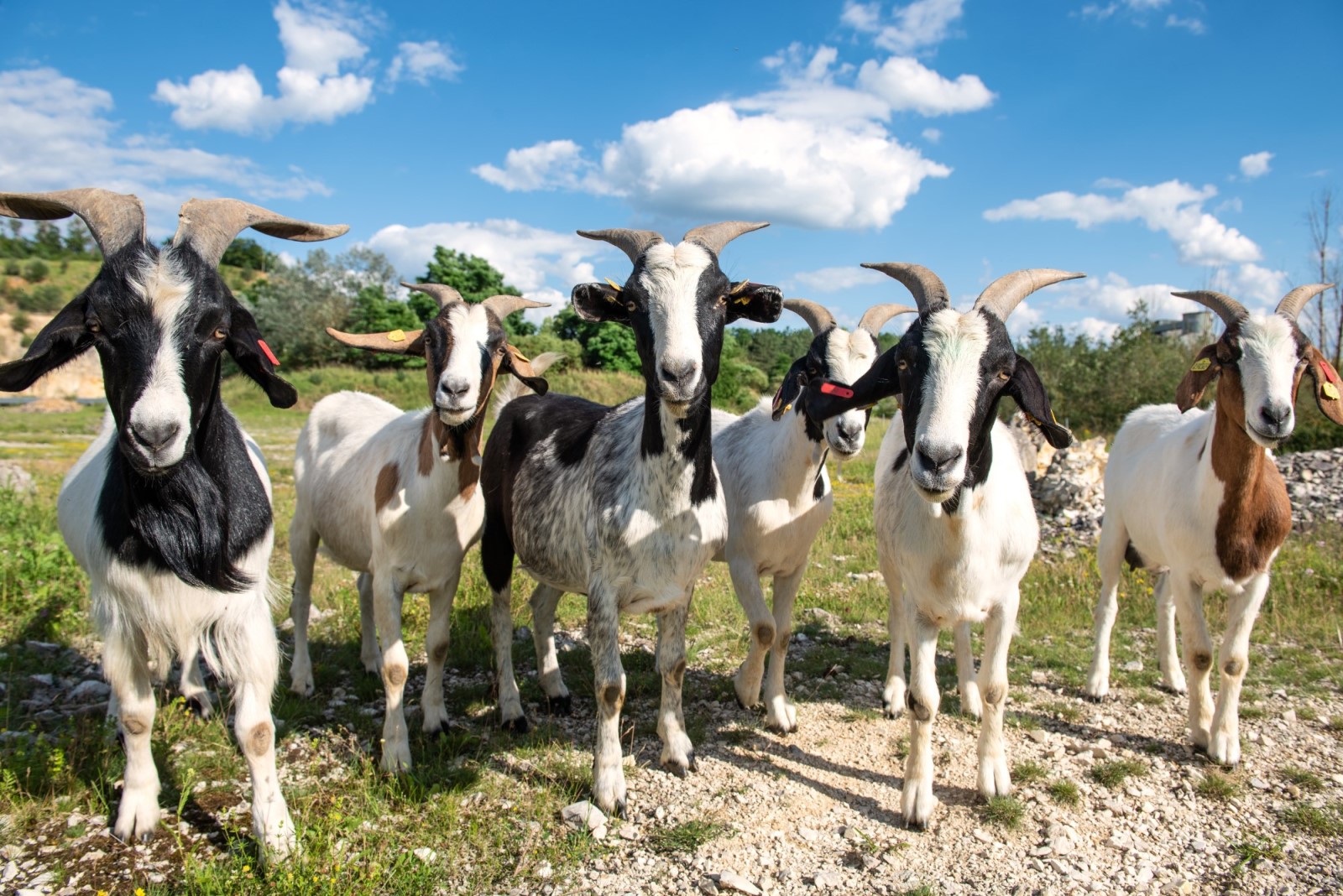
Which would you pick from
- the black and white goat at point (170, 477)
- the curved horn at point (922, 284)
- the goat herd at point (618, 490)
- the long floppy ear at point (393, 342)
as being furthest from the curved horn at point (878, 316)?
the black and white goat at point (170, 477)

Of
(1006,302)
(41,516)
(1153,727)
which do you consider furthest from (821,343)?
(41,516)

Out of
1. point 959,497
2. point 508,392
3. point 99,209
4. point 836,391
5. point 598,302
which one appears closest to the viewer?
point 99,209

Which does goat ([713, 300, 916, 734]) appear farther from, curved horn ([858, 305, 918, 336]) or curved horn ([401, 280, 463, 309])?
curved horn ([401, 280, 463, 309])

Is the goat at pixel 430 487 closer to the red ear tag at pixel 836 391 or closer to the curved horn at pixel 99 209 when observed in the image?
the curved horn at pixel 99 209

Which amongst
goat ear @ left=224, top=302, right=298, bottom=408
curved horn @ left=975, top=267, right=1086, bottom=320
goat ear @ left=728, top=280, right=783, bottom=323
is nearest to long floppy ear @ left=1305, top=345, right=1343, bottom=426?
curved horn @ left=975, top=267, right=1086, bottom=320

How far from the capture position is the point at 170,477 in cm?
327

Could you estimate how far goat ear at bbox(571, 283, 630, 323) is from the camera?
Answer: 3867mm

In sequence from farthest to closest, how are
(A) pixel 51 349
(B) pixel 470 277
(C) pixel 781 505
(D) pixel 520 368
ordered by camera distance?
(B) pixel 470 277
(C) pixel 781 505
(D) pixel 520 368
(A) pixel 51 349

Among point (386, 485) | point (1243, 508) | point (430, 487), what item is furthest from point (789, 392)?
point (1243, 508)

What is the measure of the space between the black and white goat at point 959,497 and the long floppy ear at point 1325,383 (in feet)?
5.40

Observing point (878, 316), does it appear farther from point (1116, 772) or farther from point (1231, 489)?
point (1116, 772)

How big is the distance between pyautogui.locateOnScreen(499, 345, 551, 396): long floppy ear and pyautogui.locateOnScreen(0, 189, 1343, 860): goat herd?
0.07 ft

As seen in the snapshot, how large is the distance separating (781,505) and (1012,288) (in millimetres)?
1876

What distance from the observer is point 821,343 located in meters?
5.19
